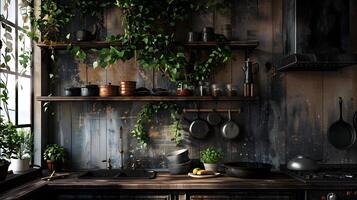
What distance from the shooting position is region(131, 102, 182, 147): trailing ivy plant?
10.7ft

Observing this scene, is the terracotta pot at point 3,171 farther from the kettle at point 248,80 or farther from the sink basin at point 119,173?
the kettle at point 248,80

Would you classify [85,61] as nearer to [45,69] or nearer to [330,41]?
[45,69]

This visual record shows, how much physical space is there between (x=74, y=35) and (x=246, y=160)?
2080mm

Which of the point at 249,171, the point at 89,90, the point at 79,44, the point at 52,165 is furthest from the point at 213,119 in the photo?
the point at 52,165

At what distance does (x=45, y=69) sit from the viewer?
3318mm

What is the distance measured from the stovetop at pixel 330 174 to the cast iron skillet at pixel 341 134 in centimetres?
19

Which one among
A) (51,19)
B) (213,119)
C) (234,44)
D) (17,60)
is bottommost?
(213,119)

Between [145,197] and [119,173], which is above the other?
[119,173]

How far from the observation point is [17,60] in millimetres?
2969

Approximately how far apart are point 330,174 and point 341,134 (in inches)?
21.5

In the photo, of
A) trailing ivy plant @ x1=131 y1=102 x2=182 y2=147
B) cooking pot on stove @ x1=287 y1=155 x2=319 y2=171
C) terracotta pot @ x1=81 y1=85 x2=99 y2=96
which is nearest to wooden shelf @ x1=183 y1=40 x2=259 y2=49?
trailing ivy plant @ x1=131 y1=102 x2=182 y2=147

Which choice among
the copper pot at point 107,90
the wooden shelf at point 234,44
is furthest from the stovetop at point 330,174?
the copper pot at point 107,90

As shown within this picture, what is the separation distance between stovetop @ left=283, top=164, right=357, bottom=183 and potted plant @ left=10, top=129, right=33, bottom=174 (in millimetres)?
2232

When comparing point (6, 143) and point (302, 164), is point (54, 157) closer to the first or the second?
point (6, 143)
